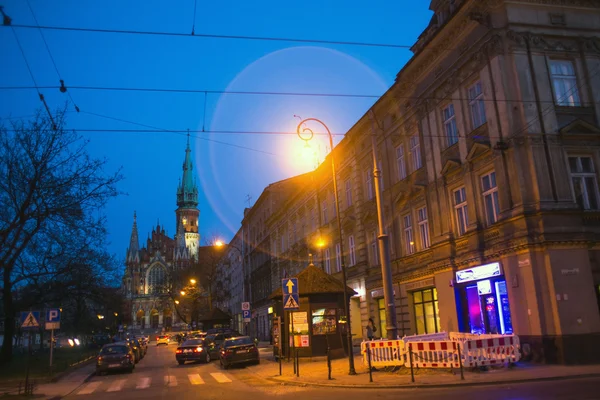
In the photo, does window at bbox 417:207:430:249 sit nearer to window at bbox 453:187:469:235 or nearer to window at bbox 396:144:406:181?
window at bbox 396:144:406:181

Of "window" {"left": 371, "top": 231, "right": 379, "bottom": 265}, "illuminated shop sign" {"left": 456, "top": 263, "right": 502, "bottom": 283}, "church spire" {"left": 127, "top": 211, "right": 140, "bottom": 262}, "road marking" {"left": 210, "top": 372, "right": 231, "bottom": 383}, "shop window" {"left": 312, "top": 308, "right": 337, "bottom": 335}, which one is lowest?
"road marking" {"left": 210, "top": 372, "right": 231, "bottom": 383}

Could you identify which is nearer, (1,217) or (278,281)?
(1,217)

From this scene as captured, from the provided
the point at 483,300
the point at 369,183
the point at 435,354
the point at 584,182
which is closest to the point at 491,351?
the point at 435,354

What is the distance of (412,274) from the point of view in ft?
84.0

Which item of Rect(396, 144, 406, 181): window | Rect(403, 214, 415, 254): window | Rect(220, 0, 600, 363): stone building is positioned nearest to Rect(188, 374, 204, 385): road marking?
Rect(220, 0, 600, 363): stone building

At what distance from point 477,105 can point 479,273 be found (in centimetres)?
665

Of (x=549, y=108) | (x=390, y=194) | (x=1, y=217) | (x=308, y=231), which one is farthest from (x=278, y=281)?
(x=549, y=108)

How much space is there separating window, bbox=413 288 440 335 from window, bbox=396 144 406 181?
6189 millimetres

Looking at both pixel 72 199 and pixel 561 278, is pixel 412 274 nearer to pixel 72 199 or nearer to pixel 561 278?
pixel 561 278

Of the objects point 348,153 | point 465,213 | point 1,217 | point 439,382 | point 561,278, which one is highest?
point 348,153

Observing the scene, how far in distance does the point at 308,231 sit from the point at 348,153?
11503mm

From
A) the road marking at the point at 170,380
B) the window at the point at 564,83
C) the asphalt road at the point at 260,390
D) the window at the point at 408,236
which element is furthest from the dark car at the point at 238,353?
the window at the point at 564,83

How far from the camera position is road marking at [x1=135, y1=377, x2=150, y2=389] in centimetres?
1843

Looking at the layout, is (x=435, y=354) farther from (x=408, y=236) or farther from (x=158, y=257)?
(x=158, y=257)
